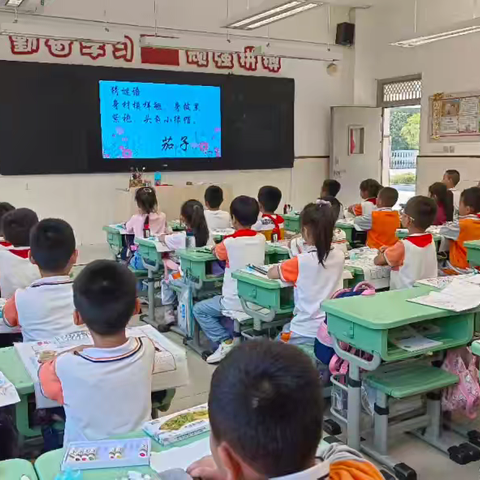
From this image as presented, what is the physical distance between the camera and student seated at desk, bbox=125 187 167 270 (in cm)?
479

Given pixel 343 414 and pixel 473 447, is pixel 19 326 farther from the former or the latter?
pixel 473 447

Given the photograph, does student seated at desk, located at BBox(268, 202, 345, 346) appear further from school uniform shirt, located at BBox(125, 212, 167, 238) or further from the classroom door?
the classroom door

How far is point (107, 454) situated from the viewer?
128 cm

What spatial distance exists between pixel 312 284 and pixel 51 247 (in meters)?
1.25

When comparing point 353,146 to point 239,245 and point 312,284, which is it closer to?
point 239,245

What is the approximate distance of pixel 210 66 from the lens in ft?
25.9

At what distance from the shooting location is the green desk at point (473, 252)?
380 cm

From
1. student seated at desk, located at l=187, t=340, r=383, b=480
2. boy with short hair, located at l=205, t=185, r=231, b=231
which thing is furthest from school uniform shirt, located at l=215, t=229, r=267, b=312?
student seated at desk, located at l=187, t=340, r=383, b=480

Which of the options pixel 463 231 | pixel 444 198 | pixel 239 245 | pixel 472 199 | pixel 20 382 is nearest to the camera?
pixel 20 382

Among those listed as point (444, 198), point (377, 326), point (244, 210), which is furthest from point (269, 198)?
point (377, 326)

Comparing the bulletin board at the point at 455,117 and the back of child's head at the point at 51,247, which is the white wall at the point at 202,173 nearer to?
the bulletin board at the point at 455,117

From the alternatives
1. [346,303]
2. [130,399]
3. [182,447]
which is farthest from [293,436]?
[346,303]

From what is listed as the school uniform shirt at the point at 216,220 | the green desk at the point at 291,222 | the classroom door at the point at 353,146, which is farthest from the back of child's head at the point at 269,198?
the classroom door at the point at 353,146

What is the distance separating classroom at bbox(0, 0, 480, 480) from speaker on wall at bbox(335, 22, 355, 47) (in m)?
0.06
